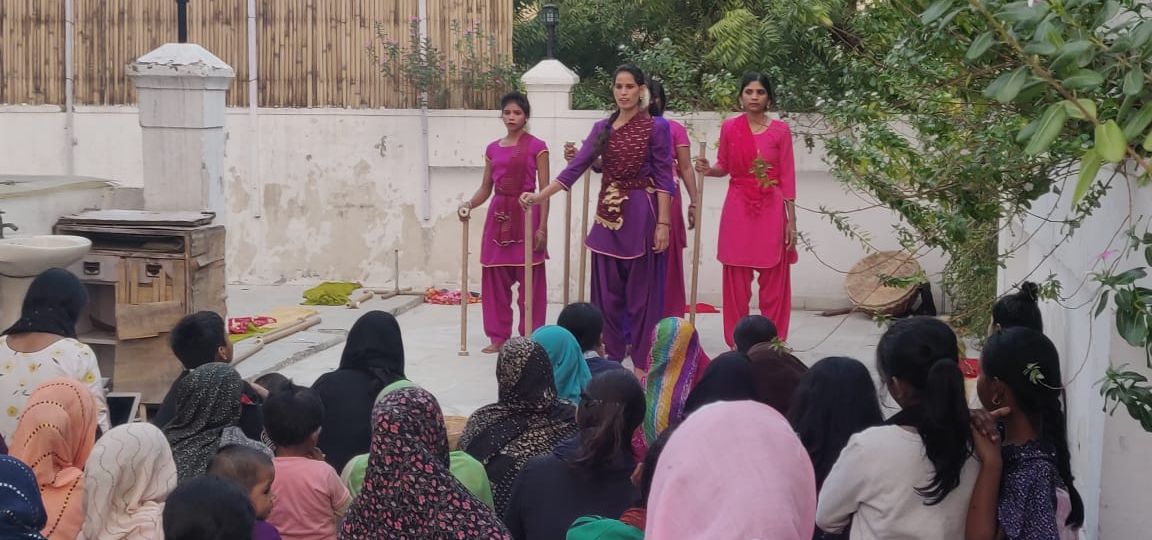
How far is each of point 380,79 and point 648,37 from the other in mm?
2486

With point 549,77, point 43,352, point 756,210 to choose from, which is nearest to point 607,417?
point 43,352

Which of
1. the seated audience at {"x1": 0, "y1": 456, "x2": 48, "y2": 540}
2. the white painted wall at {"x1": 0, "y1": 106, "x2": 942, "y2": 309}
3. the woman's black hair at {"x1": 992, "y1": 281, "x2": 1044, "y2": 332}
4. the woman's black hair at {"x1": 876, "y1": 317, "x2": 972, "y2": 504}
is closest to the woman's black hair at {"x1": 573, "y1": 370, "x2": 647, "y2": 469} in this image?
the woman's black hair at {"x1": 876, "y1": 317, "x2": 972, "y2": 504}

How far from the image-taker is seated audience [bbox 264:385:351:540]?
4367mm

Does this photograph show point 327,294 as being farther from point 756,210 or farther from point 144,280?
point 756,210

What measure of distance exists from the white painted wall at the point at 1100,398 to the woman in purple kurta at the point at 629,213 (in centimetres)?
324

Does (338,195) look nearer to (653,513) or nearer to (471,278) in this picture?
(471,278)

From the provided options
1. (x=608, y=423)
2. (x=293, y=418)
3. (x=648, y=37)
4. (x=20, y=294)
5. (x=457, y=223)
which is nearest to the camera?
(x=608, y=423)

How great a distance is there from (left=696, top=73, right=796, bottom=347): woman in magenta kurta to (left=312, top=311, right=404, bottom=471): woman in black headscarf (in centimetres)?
376

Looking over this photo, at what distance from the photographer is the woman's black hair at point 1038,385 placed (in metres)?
3.92

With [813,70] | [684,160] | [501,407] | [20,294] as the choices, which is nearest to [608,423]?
[501,407]

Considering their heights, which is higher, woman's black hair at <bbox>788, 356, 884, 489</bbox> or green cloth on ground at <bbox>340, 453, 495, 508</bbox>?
woman's black hair at <bbox>788, 356, 884, 489</bbox>

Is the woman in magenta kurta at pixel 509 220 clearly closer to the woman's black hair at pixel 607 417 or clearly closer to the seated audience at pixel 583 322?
the seated audience at pixel 583 322

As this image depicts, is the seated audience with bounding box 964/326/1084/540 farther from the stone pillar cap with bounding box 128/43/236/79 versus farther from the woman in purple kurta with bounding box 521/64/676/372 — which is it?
the stone pillar cap with bounding box 128/43/236/79

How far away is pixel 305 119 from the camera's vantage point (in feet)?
38.9
